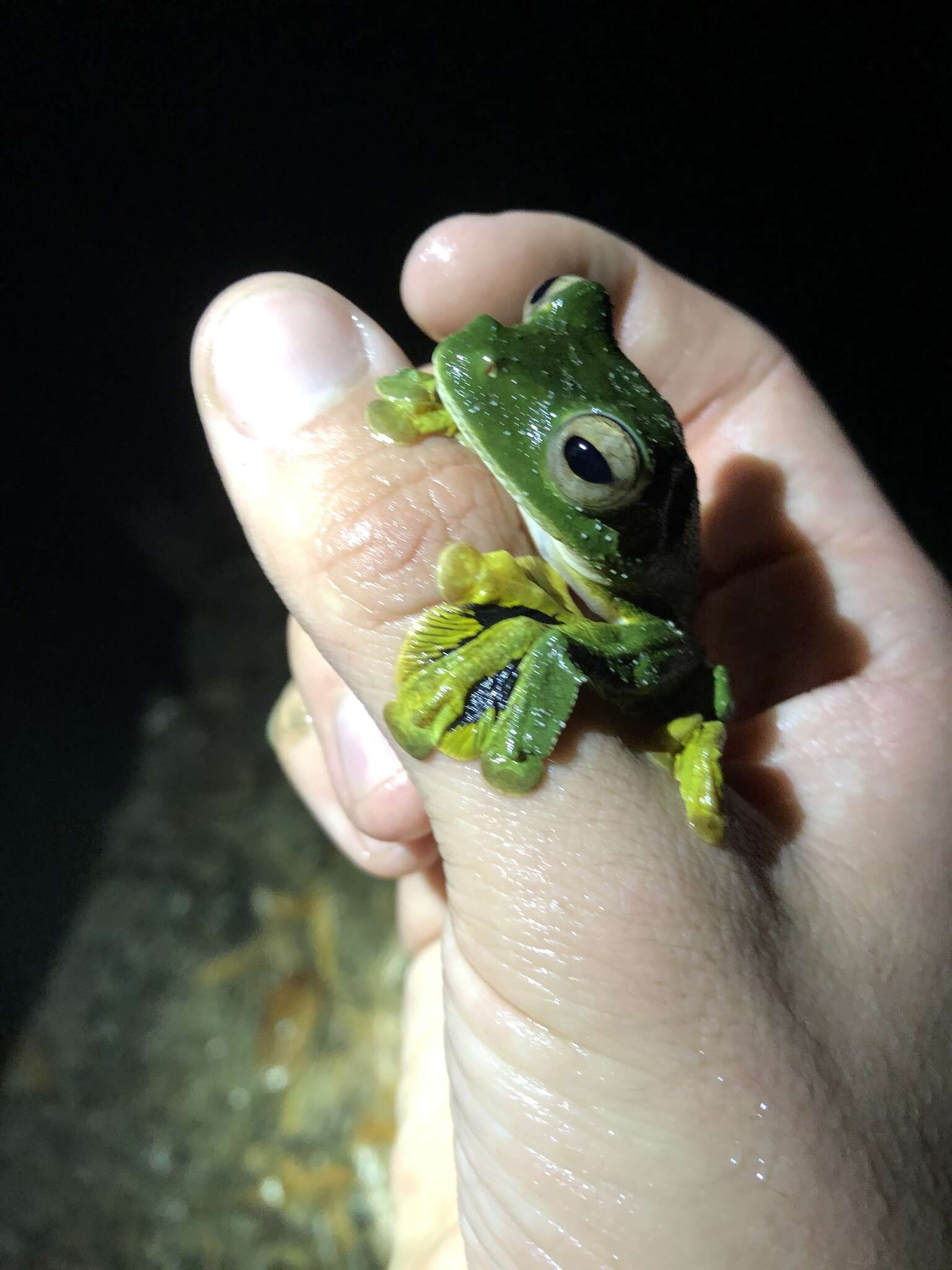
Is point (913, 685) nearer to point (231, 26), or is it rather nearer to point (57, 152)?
point (231, 26)

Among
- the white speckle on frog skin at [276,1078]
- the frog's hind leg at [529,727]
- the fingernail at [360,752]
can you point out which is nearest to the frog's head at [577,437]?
the frog's hind leg at [529,727]

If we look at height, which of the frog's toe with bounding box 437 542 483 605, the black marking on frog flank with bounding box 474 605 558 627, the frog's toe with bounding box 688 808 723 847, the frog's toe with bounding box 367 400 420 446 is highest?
the frog's toe with bounding box 367 400 420 446

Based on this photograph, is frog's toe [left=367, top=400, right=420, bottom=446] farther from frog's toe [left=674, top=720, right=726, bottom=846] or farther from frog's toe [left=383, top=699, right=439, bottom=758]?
frog's toe [left=674, top=720, right=726, bottom=846]

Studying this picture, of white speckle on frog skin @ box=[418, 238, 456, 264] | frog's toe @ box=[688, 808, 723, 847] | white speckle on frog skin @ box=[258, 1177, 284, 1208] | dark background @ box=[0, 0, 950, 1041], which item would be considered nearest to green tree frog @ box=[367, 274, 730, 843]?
frog's toe @ box=[688, 808, 723, 847]

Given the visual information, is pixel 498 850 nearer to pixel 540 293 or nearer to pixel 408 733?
pixel 408 733

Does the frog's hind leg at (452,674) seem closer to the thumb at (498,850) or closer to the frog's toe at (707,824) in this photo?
the thumb at (498,850)

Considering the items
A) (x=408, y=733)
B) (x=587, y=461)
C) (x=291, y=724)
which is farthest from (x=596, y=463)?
(x=291, y=724)
